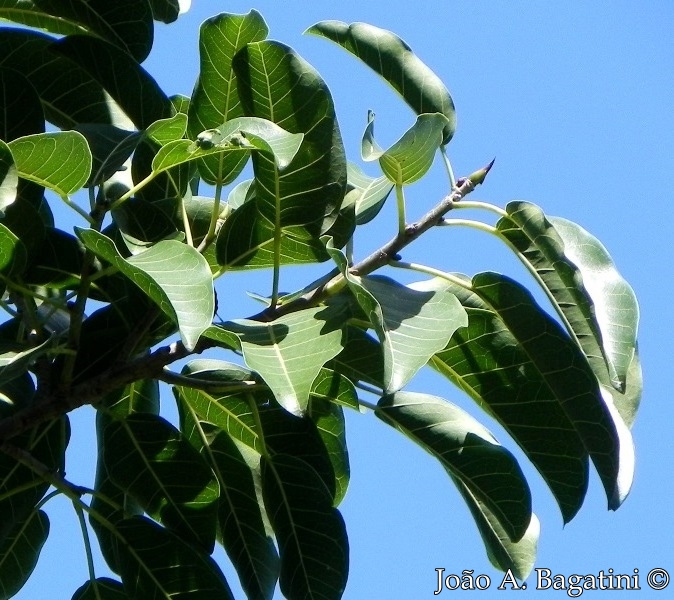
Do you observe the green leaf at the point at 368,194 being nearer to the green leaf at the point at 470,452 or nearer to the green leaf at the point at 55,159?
the green leaf at the point at 470,452

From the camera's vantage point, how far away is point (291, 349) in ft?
3.76

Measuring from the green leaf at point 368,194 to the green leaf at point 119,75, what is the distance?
0.31 m

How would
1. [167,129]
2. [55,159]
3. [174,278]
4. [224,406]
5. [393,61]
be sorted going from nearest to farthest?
[174,278] < [55,159] < [167,129] < [393,61] < [224,406]

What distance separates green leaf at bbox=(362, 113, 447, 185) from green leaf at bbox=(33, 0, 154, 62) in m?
0.48

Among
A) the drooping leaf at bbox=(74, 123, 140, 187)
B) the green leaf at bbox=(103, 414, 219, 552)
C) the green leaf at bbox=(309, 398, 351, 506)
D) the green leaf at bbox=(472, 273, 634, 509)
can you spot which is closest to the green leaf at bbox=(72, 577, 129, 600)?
the green leaf at bbox=(103, 414, 219, 552)

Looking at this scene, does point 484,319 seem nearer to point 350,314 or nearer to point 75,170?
point 350,314

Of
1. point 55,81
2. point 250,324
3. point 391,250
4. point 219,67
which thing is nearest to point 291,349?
point 250,324

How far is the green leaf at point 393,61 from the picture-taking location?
1430 millimetres

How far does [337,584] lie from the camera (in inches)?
59.2

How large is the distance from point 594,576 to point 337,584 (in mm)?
972

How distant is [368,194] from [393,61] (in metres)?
0.20

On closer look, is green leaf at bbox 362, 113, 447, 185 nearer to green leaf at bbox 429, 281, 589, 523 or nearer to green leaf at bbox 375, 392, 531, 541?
green leaf at bbox 429, 281, 589, 523

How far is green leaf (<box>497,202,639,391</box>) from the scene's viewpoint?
46.9 inches

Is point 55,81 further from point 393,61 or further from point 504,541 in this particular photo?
point 504,541
